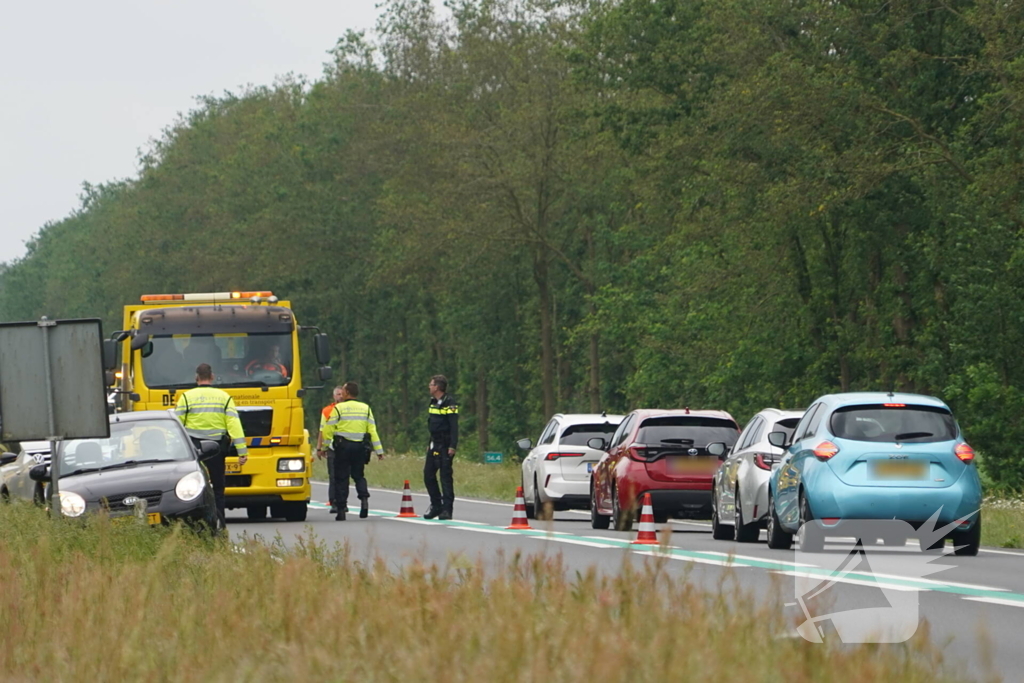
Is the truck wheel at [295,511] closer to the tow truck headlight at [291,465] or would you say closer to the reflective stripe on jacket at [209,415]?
the tow truck headlight at [291,465]

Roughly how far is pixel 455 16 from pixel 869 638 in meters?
61.4

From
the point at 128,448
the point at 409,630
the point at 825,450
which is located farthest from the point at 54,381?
the point at 409,630

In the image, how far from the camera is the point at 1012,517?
24.0m

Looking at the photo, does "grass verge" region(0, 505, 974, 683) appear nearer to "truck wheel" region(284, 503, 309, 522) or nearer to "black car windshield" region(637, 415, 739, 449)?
"black car windshield" region(637, 415, 739, 449)

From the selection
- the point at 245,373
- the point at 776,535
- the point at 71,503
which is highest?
the point at 245,373

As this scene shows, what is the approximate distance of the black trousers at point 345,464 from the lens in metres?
26.1

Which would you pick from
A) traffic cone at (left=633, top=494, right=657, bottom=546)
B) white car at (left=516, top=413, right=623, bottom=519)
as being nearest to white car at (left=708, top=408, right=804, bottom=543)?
traffic cone at (left=633, top=494, right=657, bottom=546)

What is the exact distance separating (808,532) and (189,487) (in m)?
5.96

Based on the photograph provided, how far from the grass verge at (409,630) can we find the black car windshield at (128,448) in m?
9.06

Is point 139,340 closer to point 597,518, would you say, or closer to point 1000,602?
point 597,518

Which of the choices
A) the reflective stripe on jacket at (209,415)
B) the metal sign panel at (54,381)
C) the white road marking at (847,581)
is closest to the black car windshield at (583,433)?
the reflective stripe on jacket at (209,415)

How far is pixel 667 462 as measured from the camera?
23.7m

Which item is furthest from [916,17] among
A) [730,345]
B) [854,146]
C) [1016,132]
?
[730,345]

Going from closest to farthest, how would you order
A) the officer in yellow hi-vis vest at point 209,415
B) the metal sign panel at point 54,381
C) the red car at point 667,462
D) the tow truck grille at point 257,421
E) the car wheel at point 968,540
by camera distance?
the metal sign panel at point 54,381
the car wheel at point 968,540
the officer in yellow hi-vis vest at point 209,415
the red car at point 667,462
the tow truck grille at point 257,421
